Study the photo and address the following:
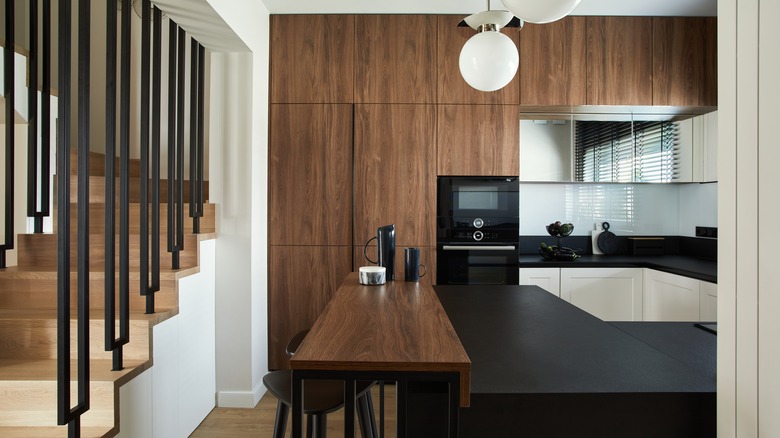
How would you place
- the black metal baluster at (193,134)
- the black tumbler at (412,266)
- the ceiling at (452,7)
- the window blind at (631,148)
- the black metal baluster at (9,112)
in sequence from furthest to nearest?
the window blind at (631,148) → the ceiling at (452,7) → the black metal baluster at (193,134) → the black tumbler at (412,266) → the black metal baluster at (9,112)

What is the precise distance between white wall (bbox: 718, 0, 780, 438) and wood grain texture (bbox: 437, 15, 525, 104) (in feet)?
8.83

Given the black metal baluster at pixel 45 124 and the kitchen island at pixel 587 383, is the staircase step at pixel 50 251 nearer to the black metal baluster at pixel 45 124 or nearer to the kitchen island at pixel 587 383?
the black metal baluster at pixel 45 124

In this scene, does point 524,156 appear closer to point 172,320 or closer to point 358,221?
point 358,221

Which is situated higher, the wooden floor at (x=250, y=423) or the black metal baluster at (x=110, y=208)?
the black metal baluster at (x=110, y=208)

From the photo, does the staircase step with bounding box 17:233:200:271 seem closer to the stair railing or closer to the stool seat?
the stair railing

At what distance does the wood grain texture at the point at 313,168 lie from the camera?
11.2ft

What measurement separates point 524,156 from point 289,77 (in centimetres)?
194

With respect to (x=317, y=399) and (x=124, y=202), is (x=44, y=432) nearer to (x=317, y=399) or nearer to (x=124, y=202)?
(x=124, y=202)

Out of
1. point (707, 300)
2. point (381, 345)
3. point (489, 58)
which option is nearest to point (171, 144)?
point (489, 58)

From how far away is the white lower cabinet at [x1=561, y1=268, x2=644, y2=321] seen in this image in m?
3.45

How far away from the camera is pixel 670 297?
10.5 ft

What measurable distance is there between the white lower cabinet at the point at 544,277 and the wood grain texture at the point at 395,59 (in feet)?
4.75

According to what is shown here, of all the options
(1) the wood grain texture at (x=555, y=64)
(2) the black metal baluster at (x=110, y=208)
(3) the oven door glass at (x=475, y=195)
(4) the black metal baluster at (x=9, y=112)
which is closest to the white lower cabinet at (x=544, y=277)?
(3) the oven door glass at (x=475, y=195)

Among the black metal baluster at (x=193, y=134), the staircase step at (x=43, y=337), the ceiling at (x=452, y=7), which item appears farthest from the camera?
the ceiling at (x=452, y=7)
